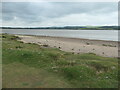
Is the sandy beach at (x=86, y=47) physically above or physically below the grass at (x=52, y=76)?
above

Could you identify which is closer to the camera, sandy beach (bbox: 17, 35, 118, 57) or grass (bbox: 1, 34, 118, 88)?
grass (bbox: 1, 34, 118, 88)

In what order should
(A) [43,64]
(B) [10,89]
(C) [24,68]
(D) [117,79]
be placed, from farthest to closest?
(A) [43,64]
(C) [24,68]
(D) [117,79]
(B) [10,89]

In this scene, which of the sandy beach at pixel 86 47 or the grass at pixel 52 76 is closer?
the grass at pixel 52 76

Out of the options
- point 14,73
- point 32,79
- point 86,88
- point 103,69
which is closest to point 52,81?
point 32,79

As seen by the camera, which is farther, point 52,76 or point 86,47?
point 86,47

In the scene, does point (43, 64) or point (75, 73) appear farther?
point (43, 64)

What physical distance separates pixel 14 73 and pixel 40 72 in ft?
5.36

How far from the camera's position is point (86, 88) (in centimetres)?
661

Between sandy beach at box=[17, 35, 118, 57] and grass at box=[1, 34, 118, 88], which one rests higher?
sandy beach at box=[17, 35, 118, 57]

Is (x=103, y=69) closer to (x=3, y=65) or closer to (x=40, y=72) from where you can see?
(x=40, y=72)

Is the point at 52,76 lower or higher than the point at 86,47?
lower

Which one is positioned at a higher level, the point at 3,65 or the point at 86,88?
the point at 3,65

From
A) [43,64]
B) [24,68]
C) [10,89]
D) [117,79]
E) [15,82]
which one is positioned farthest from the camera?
[43,64]

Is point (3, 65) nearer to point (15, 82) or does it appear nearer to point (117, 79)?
point (15, 82)
